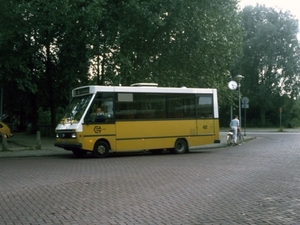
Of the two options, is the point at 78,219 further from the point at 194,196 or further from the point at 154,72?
the point at 154,72

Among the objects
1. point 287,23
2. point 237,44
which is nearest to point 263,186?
point 237,44

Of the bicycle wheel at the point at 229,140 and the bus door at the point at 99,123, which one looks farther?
the bicycle wheel at the point at 229,140

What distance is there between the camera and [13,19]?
1029 inches

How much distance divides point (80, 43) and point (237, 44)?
12142 millimetres

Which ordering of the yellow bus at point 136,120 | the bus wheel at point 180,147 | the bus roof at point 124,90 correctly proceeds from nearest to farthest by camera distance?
1. the yellow bus at point 136,120
2. the bus roof at point 124,90
3. the bus wheel at point 180,147

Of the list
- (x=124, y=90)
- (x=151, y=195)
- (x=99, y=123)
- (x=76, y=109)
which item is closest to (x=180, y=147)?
(x=124, y=90)

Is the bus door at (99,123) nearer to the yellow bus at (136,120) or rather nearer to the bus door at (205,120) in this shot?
the yellow bus at (136,120)

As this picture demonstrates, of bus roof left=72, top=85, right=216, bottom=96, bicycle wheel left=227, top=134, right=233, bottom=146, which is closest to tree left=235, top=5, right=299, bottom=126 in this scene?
bicycle wheel left=227, top=134, right=233, bottom=146

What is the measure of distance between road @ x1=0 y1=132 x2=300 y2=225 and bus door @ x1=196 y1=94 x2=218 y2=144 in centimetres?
753

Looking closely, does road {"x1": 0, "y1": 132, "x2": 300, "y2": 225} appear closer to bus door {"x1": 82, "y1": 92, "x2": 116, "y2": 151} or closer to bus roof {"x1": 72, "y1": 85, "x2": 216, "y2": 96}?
bus door {"x1": 82, "y1": 92, "x2": 116, "y2": 151}

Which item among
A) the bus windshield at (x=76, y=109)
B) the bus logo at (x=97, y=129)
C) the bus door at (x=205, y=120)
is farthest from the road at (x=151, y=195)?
the bus door at (x=205, y=120)

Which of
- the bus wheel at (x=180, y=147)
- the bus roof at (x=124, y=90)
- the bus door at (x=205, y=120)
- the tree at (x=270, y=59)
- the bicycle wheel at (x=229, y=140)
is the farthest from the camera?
the tree at (x=270, y=59)

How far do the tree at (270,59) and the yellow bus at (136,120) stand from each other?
33931 mm

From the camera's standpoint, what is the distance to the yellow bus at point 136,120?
18.9m
